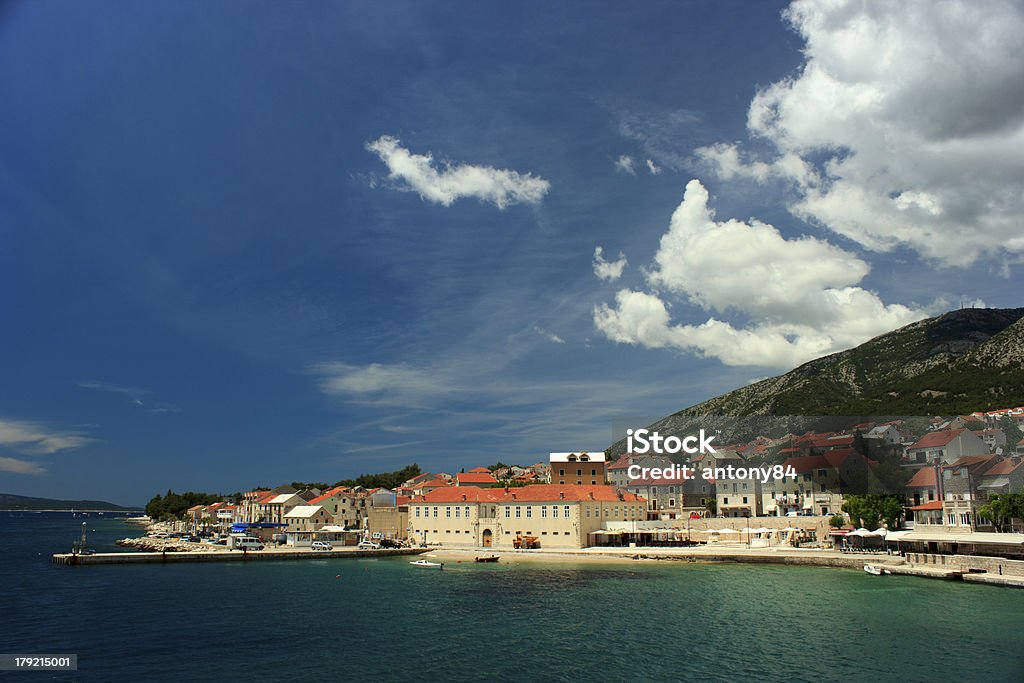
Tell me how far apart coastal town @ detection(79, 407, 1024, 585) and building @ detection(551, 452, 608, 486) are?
1036 cm

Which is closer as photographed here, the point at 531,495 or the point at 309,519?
the point at 531,495

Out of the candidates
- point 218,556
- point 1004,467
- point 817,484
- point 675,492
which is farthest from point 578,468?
point 1004,467

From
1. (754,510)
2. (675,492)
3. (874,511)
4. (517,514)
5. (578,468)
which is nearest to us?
(874,511)

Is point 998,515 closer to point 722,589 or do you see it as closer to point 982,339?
point 722,589

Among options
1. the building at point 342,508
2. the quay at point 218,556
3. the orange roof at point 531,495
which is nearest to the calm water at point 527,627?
the quay at point 218,556

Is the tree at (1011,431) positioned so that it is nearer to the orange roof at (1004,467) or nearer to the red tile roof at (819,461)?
the orange roof at (1004,467)

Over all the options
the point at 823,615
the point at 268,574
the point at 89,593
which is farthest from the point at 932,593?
the point at 89,593

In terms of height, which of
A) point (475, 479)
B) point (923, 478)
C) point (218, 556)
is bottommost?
point (218, 556)

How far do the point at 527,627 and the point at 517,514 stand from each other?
42503 mm

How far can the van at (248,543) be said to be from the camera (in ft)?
258

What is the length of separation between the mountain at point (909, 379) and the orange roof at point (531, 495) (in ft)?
100

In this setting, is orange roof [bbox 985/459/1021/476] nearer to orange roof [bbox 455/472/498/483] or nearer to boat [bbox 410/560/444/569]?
boat [bbox 410/560/444/569]

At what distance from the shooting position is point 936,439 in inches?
3123

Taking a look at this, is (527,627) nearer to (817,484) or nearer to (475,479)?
(817,484)
